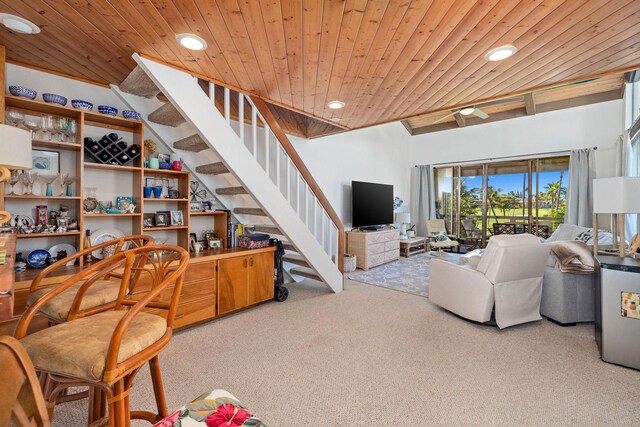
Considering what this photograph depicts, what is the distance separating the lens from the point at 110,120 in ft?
8.83

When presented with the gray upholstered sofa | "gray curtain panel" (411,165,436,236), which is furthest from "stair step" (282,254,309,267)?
"gray curtain panel" (411,165,436,236)

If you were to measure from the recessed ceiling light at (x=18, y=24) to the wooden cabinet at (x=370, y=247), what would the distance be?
4.75 metres

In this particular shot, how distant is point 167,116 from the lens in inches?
111

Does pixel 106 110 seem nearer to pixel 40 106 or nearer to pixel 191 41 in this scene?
pixel 40 106

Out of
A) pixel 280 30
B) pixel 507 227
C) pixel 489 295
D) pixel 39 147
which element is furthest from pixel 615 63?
pixel 507 227

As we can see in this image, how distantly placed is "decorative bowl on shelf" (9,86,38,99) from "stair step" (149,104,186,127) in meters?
0.84

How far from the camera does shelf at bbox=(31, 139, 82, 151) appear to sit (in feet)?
7.54

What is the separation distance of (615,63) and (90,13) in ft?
12.8

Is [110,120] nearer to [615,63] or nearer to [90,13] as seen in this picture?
[90,13]

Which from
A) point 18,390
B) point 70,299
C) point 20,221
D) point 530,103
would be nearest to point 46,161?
point 20,221

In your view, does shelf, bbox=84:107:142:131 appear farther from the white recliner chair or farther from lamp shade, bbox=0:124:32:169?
the white recliner chair

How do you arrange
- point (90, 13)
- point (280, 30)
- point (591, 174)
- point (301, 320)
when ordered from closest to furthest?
point (90, 13), point (280, 30), point (301, 320), point (591, 174)

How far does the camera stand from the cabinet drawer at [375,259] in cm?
549

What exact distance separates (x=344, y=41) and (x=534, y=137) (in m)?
6.45
